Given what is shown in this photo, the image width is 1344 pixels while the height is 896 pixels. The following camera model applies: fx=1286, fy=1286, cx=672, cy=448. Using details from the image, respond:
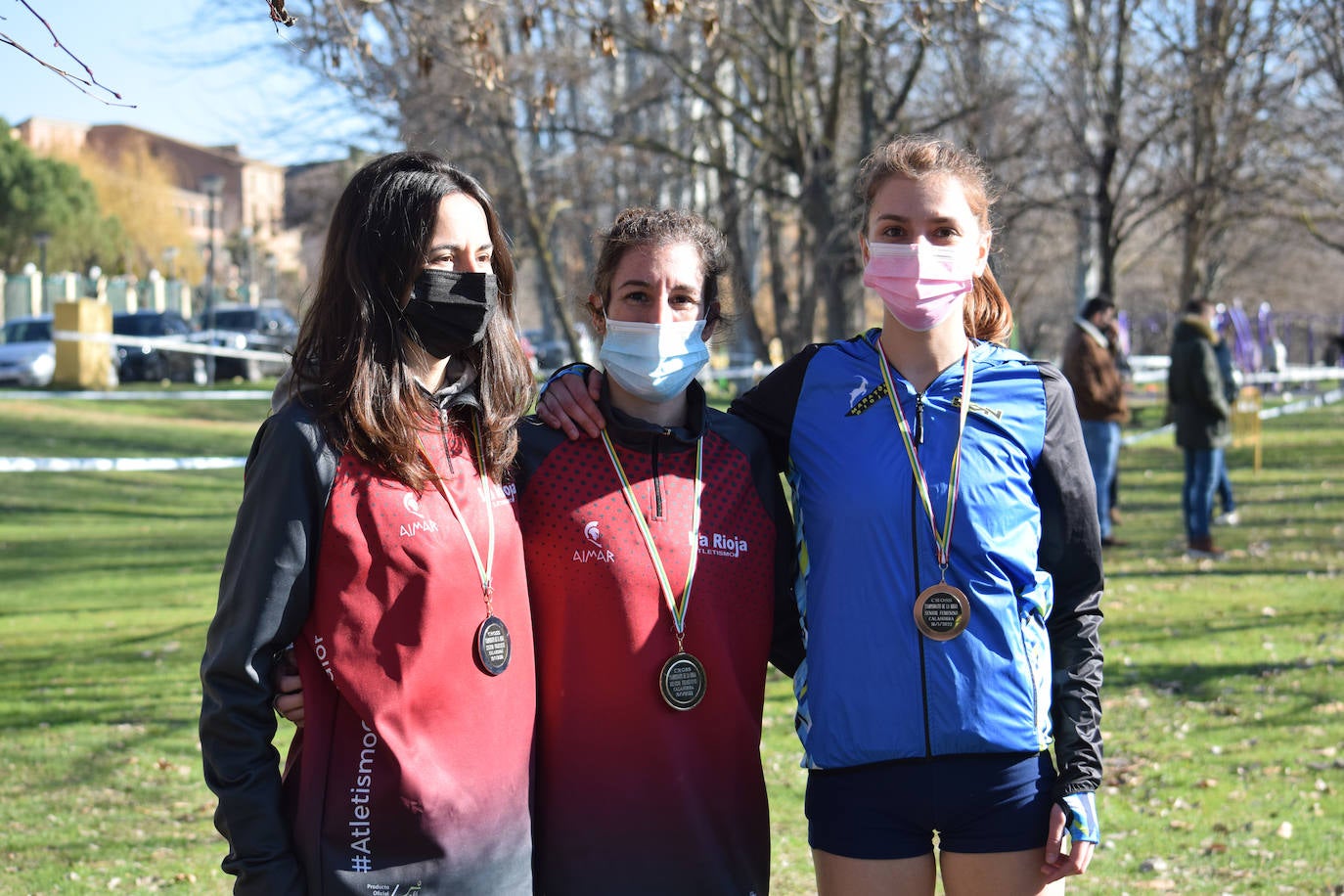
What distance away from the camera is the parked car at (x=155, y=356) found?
3038 centimetres

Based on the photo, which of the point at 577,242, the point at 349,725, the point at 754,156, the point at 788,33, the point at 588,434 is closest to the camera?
the point at 349,725

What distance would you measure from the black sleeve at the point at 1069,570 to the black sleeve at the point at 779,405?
1.95 feet

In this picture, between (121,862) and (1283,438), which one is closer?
(121,862)

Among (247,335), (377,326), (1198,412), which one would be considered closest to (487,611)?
(377,326)

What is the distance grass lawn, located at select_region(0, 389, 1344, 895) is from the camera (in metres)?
5.38

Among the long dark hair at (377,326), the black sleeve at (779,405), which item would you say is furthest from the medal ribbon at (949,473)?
the long dark hair at (377,326)

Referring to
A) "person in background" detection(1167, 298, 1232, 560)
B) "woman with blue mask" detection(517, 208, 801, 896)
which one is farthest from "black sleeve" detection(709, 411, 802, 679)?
"person in background" detection(1167, 298, 1232, 560)

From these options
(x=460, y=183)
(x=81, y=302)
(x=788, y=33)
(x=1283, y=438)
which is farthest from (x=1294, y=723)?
(x=81, y=302)

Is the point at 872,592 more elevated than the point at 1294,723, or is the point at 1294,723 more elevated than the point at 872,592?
the point at 872,592

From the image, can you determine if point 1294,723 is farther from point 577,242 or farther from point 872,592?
point 577,242

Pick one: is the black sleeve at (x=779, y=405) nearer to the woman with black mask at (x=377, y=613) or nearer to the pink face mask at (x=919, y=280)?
the pink face mask at (x=919, y=280)

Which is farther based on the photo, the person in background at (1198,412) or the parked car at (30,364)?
the parked car at (30,364)

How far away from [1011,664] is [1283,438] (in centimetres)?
2379

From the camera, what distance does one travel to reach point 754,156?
66.5 feet
